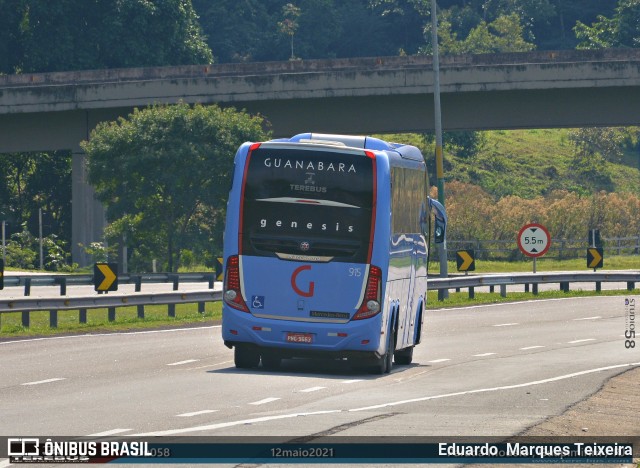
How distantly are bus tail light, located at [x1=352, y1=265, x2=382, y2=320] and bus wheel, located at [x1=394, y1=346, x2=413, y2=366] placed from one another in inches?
108

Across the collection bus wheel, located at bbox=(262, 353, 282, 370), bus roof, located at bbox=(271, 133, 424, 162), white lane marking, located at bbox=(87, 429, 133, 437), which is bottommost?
bus wheel, located at bbox=(262, 353, 282, 370)

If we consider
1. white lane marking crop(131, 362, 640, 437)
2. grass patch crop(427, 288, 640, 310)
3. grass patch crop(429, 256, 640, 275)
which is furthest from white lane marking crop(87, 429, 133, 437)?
grass patch crop(429, 256, 640, 275)

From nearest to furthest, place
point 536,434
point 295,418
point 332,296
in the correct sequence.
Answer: point 536,434, point 295,418, point 332,296

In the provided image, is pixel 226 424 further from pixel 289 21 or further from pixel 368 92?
pixel 289 21

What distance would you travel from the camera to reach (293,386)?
19344 millimetres

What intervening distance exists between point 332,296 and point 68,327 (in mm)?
11955

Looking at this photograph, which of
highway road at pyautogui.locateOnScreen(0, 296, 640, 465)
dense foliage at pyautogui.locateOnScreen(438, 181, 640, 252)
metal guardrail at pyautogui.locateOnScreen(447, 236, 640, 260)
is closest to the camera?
highway road at pyautogui.locateOnScreen(0, 296, 640, 465)

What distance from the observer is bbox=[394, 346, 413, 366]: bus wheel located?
78.4 ft

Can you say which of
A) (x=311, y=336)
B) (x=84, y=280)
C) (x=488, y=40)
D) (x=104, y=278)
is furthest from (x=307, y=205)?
(x=488, y=40)

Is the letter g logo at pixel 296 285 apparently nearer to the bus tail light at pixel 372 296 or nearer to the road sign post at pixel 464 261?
the bus tail light at pixel 372 296

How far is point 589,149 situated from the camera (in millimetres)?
107812

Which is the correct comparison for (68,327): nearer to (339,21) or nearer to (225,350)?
(225,350)

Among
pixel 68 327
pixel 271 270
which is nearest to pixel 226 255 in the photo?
pixel 271 270

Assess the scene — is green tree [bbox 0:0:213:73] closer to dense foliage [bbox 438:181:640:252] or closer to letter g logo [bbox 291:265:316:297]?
dense foliage [bbox 438:181:640:252]
